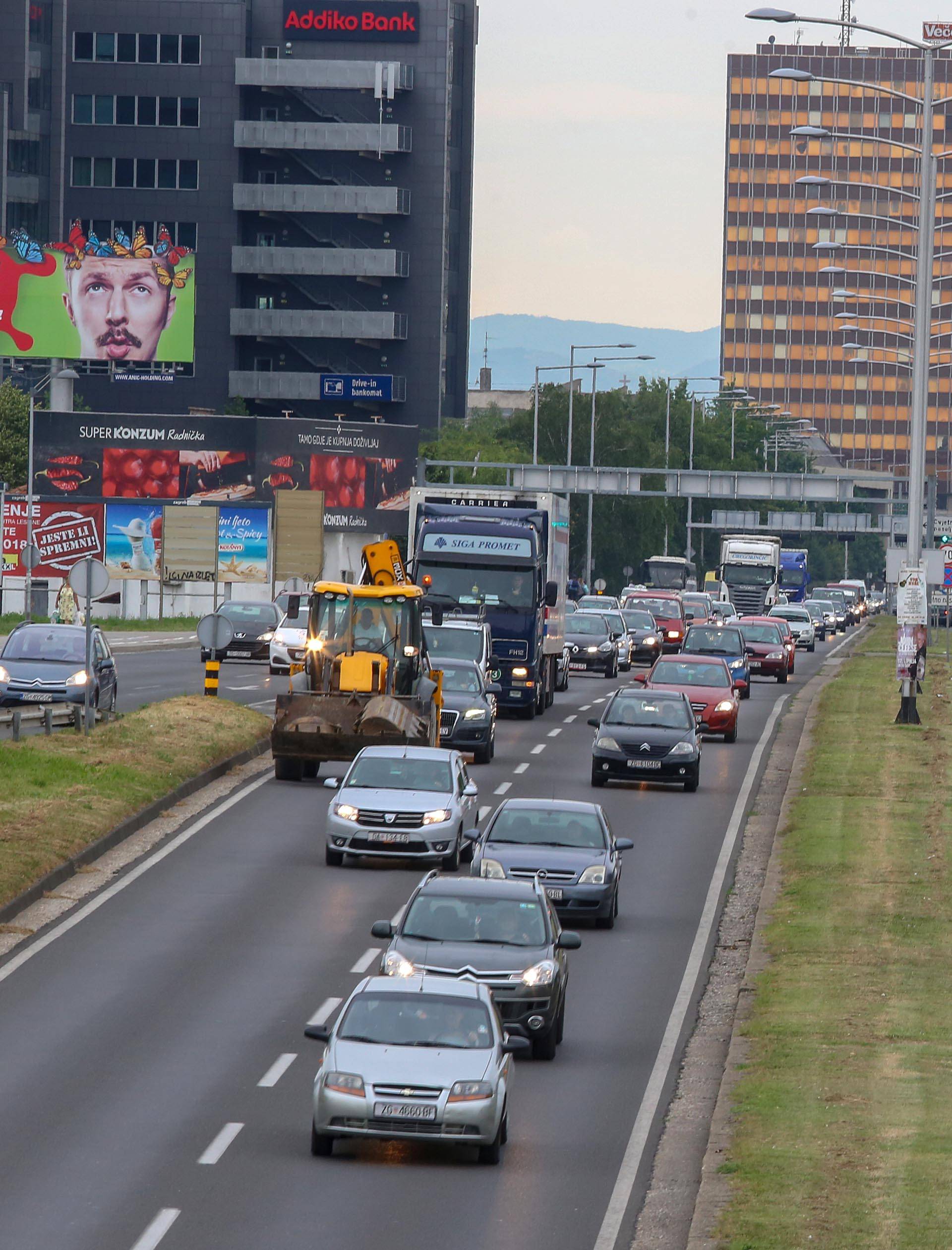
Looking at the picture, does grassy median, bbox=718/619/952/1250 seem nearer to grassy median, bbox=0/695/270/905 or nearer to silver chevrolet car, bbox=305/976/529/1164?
silver chevrolet car, bbox=305/976/529/1164

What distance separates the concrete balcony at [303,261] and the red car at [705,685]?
92.3m

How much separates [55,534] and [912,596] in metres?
59.1

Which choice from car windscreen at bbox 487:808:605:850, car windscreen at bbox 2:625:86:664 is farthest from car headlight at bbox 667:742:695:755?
car windscreen at bbox 2:625:86:664

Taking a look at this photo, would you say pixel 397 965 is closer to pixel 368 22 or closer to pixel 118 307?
pixel 118 307

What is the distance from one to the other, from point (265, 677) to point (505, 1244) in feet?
145

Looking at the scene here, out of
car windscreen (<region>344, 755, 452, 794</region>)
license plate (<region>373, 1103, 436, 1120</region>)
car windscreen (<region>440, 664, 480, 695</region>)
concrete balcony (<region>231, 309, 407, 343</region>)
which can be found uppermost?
concrete balcony (<region>231, 309, 407, 343</region>)

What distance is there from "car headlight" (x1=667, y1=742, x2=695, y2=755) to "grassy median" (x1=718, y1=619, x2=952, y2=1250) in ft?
6.56

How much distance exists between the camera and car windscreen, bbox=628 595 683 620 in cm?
7431

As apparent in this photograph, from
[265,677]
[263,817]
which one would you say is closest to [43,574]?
[265,677]

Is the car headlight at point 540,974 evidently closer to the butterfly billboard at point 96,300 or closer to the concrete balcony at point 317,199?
the butterfly billboard at point 96,300

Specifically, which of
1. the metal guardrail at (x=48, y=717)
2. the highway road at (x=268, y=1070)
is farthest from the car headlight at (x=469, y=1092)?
the metal guardrail at (x=48, y=717)

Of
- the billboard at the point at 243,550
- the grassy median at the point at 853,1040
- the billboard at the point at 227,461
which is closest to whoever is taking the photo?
the grassy median at the point at 853,1040

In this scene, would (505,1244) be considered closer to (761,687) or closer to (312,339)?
(761,687)

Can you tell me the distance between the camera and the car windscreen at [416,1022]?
13.7 meters
